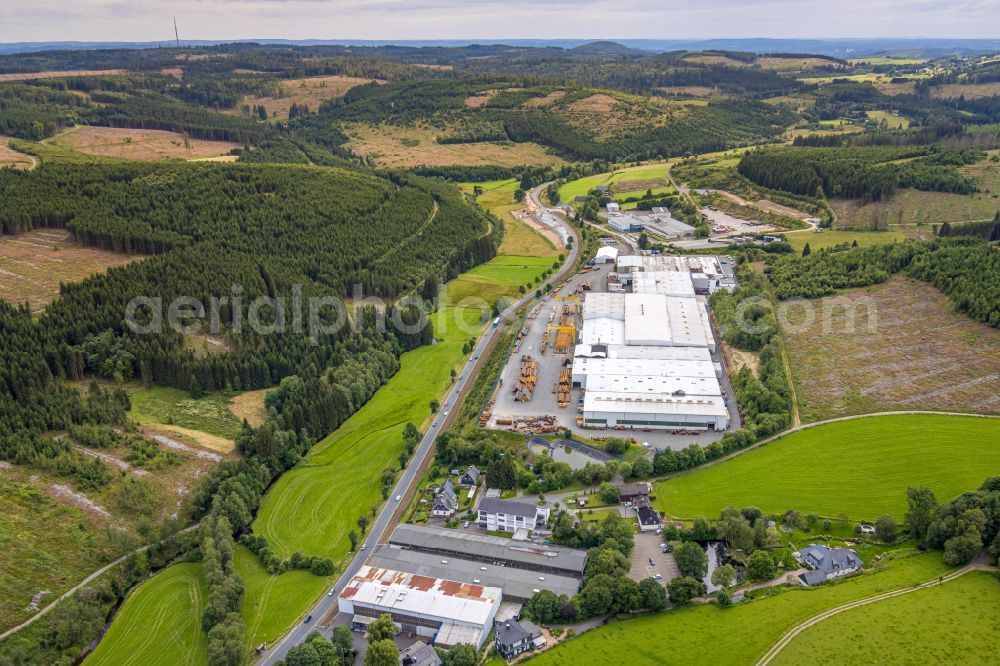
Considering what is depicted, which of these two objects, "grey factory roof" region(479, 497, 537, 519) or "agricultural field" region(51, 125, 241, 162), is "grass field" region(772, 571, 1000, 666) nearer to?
"grey factory roof" region(479, 497, 537, 519)

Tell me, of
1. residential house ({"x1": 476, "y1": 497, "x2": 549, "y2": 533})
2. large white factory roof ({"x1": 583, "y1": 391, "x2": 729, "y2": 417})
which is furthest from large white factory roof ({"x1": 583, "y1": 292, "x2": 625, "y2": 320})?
residential house ({"x1": 476, "y1": 497, "x2": 549, "y2": 533})

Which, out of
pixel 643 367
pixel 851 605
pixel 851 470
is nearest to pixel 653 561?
pixel 851 605

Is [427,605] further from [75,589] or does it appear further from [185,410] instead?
[185,410]

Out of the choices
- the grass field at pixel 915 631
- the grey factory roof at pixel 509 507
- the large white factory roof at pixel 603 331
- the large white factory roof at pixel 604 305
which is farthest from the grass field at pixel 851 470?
the large white factory roof at pixel 604 305

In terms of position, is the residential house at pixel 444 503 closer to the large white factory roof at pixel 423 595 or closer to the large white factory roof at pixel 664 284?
the large white factory roof at pixel 423 595

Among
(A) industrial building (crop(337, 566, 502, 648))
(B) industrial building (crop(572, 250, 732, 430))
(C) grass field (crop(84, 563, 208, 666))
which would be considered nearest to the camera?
(A) industrial building (crop(337, 566, 502, 648))

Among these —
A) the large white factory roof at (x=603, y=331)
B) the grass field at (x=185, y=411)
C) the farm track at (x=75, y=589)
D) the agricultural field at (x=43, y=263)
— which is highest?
the agricultural field at (x=43, y=263)
